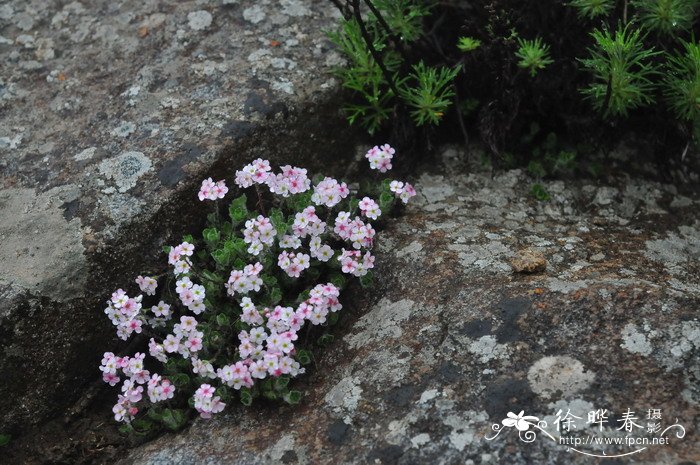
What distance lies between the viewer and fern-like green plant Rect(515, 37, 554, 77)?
434cm

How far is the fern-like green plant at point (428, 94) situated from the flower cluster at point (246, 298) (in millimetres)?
409

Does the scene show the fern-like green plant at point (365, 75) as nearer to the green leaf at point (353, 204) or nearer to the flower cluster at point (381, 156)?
the flower cluster at point (381, 156)

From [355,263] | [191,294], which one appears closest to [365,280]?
[355,263]

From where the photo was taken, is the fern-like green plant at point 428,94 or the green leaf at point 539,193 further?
the green leaf at point 539,193

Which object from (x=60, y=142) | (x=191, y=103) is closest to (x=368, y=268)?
(x=191, y=103)

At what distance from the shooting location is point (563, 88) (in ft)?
15.4

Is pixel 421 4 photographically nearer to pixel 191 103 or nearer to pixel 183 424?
pixel 191 103

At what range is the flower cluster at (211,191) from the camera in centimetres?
413

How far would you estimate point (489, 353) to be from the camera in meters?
3.46

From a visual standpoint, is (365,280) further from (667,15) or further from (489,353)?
(667,15)

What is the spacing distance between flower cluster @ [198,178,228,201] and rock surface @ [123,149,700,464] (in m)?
0.98

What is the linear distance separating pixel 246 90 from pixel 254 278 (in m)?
1.47

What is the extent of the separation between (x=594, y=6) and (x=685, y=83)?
0.71m

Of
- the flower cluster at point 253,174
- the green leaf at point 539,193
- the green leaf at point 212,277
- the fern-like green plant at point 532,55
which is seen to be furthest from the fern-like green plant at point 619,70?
the green leaf at point 212,277
